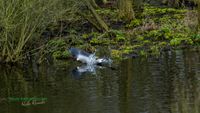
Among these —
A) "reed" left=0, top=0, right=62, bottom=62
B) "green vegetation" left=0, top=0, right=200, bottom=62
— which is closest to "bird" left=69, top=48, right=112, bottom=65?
"green vegetation" left=0, top=0, right=200, bottom=62

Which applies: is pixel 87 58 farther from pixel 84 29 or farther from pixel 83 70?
pixel 84 29

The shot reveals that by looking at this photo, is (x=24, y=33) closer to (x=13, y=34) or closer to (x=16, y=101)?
(x=13, y=34)

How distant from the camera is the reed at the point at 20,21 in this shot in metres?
19.2

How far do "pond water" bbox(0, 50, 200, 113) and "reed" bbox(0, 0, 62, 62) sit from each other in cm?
78

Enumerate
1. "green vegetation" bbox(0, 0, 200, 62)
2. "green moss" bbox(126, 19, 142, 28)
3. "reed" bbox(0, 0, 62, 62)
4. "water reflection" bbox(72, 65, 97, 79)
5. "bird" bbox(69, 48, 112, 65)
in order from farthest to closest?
"green moss" bbox(126, 19, 142, 28)
"green vegetation" bbox(0, 0, 200, 62)
"bird" bbox(69, 48, 112, 65)
"reed" bbox(0, 0, 62, 62)
"water reflection" bbox(72, 65, 97, 79)

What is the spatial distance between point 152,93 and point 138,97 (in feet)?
1.74

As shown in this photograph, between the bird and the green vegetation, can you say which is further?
the green vegetation

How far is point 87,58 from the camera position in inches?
787

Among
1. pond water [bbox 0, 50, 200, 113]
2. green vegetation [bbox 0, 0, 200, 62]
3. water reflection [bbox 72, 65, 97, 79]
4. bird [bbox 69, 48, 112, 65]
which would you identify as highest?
green vegetation [bbox 0, 0, 200, 62]

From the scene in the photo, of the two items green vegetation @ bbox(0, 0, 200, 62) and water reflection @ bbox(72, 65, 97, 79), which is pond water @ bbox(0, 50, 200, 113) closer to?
→ water reflection @ bbox(72, 65, 97, 79)

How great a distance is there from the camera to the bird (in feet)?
64.7

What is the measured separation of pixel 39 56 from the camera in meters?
21.4

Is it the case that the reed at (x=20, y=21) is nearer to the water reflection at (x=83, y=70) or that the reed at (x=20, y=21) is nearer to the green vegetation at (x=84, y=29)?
the green vegetation at (x=84, y=29)

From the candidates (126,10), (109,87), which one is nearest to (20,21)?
(109,87)
